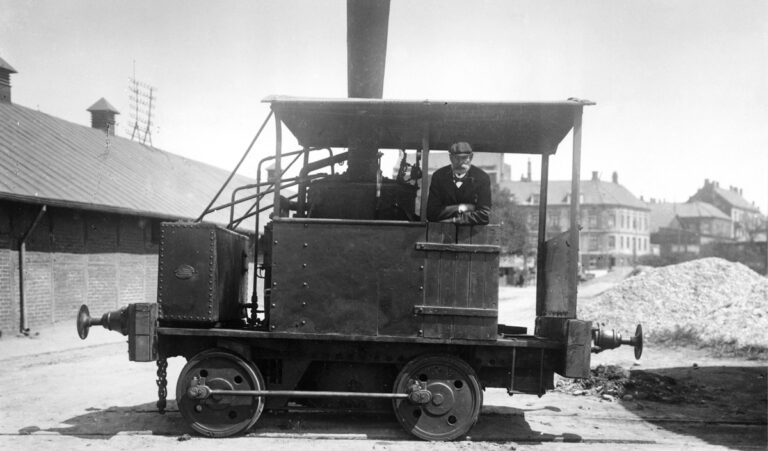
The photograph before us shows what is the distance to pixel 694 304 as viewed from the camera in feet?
60.9

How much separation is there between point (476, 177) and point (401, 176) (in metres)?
1.14

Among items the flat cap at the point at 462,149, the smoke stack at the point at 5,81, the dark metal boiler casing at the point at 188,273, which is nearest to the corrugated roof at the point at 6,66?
the smoke stack at the point at 5,81

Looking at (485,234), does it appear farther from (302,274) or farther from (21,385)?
(21,385)

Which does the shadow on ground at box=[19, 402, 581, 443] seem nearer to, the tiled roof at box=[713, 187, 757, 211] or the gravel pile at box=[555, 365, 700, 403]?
the gravel pile at box=[555, 365, 700, 403]

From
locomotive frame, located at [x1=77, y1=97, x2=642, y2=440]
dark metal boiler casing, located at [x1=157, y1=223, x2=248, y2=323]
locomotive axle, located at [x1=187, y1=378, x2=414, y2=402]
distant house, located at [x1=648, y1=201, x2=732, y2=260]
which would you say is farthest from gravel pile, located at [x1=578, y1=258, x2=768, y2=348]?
distant house, located at [x1=648, y1=201, x2=732, y2=260]

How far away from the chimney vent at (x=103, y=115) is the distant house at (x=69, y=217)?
424 centimetres

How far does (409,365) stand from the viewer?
603cm

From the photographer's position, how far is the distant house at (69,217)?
44.5 feet

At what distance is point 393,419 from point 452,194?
249 cm

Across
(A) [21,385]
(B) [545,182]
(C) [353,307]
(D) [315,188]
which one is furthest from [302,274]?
(A) [21,385]

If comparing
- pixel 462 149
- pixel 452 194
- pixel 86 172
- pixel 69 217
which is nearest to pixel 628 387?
pixel 452 194

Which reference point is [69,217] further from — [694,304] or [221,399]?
[694,304]

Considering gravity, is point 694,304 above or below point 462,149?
below

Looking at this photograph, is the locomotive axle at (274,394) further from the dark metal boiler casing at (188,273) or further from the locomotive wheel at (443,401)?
the dark metal boiler casing at (188,273)
